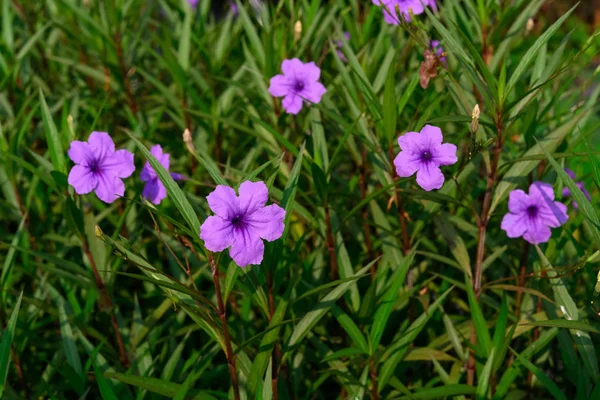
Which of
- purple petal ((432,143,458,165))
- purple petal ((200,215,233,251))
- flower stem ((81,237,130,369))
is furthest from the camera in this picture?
flower stem ((81,237,130,369))

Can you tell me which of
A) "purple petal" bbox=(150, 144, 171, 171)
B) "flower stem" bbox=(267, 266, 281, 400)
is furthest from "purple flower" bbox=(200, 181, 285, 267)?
"purple petal" bbox=(150, 144, 171, 171)

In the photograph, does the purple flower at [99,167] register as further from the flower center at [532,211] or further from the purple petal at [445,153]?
the flower center at [532,211]

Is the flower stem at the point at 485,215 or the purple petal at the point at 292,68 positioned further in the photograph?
the purple petal at the point at 292,68

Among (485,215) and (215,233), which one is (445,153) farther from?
(215,233)

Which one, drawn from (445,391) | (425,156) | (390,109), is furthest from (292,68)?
(445,391)

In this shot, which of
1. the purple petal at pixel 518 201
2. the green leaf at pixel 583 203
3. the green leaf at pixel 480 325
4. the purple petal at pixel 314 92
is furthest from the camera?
the purple petal at pixel 314 92

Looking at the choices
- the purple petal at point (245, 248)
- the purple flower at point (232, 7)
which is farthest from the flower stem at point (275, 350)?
the purple flower at point (232, 7)

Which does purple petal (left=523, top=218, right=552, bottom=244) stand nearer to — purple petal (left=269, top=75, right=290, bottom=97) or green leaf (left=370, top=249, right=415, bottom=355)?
green leaf (left=370, top=249, right=415, bottom=355)
